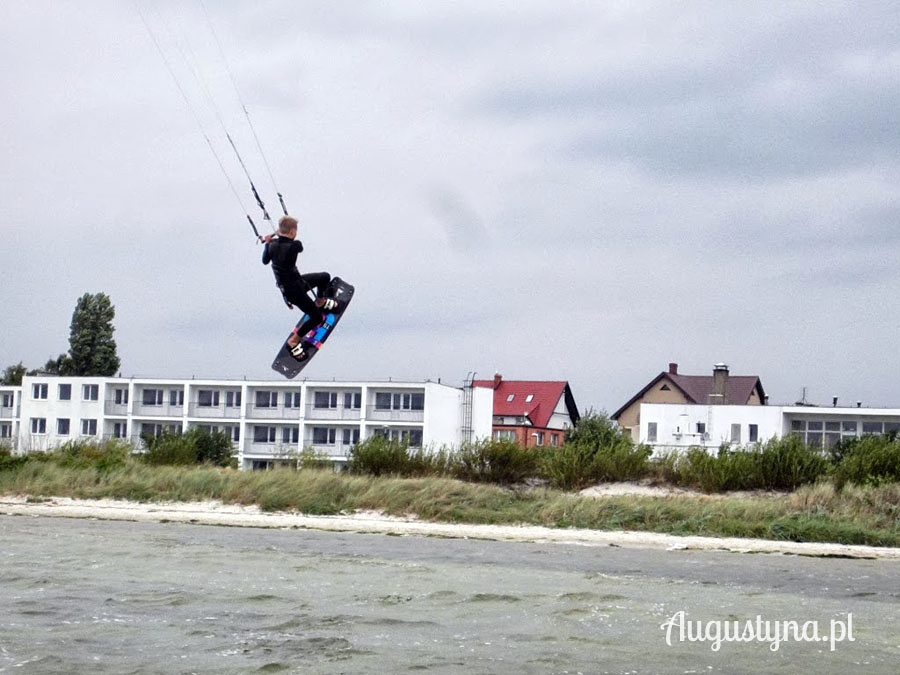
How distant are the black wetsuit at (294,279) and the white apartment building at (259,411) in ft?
183

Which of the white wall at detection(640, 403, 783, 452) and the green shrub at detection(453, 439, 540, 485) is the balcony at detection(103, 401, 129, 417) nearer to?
the white wall at detection(640, 403, 783, 452)

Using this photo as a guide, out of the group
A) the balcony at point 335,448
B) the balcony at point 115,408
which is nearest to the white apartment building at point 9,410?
the balcony at point 115,408

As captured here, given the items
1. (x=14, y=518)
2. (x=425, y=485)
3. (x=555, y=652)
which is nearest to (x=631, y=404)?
(x=425, y=485)

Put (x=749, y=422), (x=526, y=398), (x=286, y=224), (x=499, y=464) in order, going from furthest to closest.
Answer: (x=526, y=398) < (x=749, y=422) < (x=499, y=464) < (x=286, y=224)

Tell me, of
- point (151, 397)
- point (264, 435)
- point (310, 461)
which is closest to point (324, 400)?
point (264, 435)

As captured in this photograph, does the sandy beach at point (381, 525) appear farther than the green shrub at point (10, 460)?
No

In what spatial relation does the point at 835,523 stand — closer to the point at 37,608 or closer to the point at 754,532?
the point at 754,532

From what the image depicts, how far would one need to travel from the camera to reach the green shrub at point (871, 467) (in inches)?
1097

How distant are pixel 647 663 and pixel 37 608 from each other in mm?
7820

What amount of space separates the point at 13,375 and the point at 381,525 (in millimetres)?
83024

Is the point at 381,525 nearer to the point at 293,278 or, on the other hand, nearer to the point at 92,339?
the point at 293,278

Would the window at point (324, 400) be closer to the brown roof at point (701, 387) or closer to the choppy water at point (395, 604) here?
the brown roof at point (701, 387)

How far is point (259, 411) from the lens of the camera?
73.1 m

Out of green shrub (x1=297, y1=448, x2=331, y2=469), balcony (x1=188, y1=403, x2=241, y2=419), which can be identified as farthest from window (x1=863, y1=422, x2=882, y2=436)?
green shrub (x1=297, y1=448, x2=331, y2=469)
